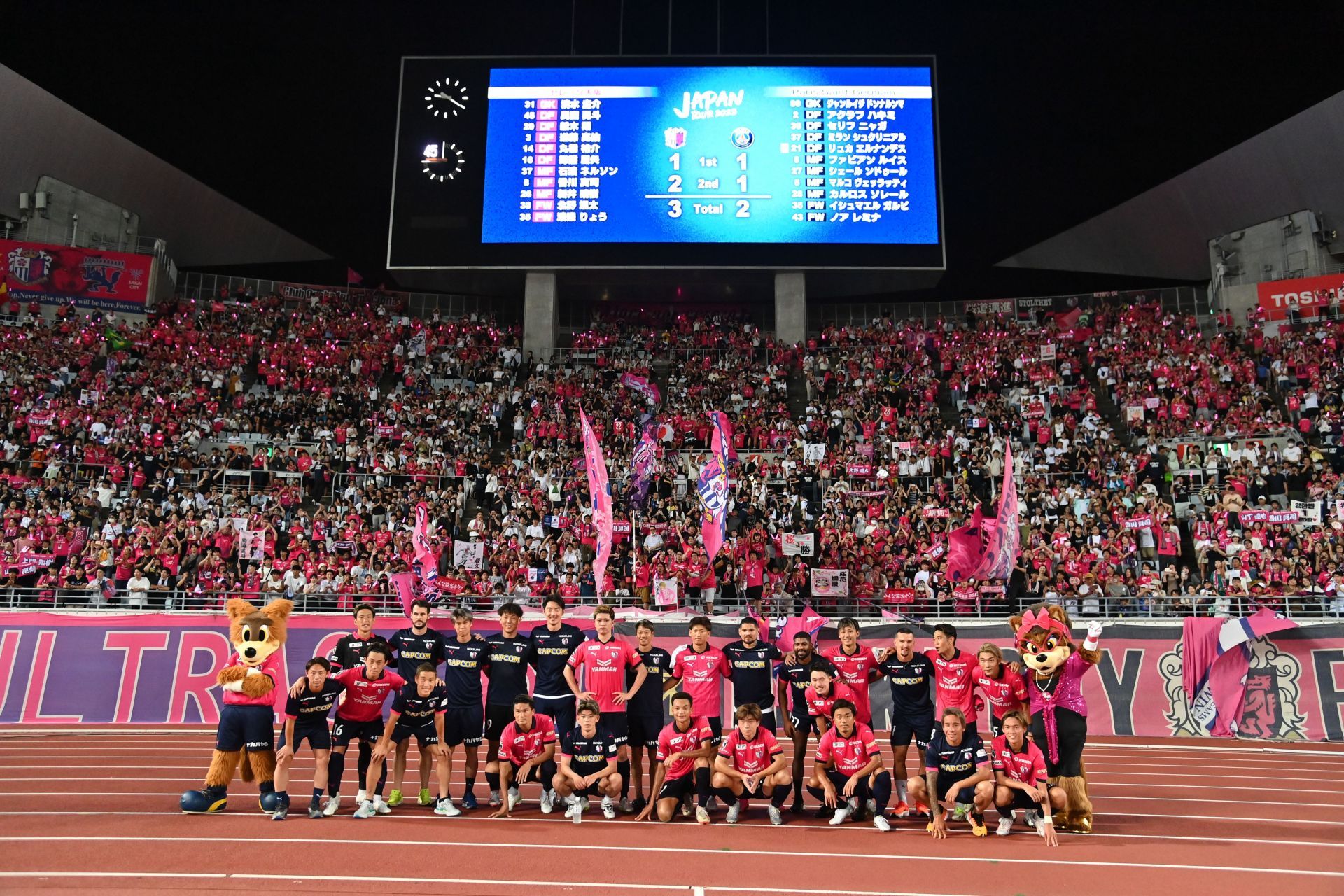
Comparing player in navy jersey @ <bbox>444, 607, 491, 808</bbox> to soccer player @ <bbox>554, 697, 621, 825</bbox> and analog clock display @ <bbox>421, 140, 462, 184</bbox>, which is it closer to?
soccer player @ <bbox>554, 697, 621, 825</bbox>

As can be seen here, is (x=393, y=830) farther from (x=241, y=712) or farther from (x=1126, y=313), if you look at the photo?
(x=1126, y=313)

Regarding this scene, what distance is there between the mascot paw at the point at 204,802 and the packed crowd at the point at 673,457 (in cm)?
976

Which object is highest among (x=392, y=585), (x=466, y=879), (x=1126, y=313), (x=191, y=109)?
(x=191, y=109)

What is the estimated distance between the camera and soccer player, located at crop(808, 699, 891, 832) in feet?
32.3

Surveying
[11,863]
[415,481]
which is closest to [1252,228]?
[415,481]

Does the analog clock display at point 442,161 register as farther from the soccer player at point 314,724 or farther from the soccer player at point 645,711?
the soccer player at point 314,724

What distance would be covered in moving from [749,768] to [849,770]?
0.95 meters

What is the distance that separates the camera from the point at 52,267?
33.1m

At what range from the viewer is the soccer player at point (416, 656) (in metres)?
10.4

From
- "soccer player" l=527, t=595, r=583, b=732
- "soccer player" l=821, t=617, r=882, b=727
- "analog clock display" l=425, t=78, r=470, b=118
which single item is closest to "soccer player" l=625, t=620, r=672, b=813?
"soccer player" l=527, t=595, r=583, b=732

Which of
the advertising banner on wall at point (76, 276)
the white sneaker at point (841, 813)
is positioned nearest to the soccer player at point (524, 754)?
the white sneaker at point (841, 813)

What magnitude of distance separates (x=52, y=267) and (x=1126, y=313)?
33.9 meters

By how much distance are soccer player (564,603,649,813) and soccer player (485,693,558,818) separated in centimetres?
52

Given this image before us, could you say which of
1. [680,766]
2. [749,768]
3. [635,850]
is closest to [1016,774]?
[749,768]
